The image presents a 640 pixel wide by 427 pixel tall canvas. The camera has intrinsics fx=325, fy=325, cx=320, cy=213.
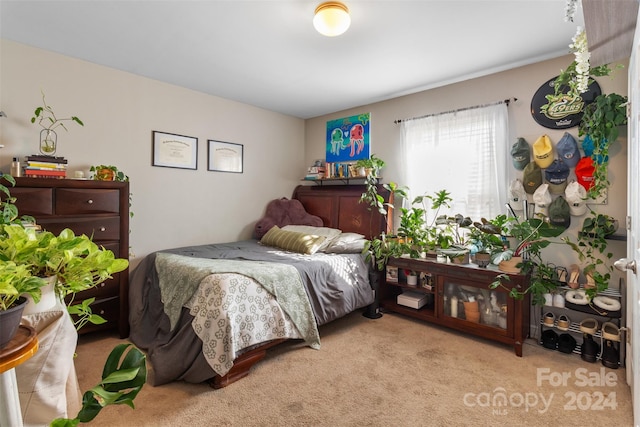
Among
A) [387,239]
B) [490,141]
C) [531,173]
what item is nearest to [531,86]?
[490,141]

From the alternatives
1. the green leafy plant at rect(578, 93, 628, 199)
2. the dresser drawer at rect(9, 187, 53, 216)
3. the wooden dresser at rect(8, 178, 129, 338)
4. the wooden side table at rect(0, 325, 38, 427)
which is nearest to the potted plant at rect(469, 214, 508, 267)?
the green leafy plant at rect(578, 93, 628, 199)

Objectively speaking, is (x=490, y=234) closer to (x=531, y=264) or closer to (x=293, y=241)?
(x=531, y=264)

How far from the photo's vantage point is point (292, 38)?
2.41m

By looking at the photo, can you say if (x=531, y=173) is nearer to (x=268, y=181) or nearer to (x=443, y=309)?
(x=443, y=309)

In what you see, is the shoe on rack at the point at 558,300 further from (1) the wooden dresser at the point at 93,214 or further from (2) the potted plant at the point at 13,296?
(1) the wooden dresser at the point at 93,214

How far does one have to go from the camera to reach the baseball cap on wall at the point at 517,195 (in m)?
2.81

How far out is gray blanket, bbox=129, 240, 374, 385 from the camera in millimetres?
2084

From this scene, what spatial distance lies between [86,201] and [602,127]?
3901 mm

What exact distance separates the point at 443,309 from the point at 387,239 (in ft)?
2.72

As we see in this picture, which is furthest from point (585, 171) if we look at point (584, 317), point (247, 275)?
point (247, 275)

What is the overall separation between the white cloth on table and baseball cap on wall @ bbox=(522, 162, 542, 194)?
314 cm

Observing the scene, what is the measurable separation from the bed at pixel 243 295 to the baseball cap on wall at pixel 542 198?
141 centimetres

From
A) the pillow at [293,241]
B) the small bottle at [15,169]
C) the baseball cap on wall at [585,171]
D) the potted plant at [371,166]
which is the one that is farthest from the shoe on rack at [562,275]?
the small bottle at [15,169]

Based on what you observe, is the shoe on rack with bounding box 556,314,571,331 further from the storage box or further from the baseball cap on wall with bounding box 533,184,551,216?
the storage box
